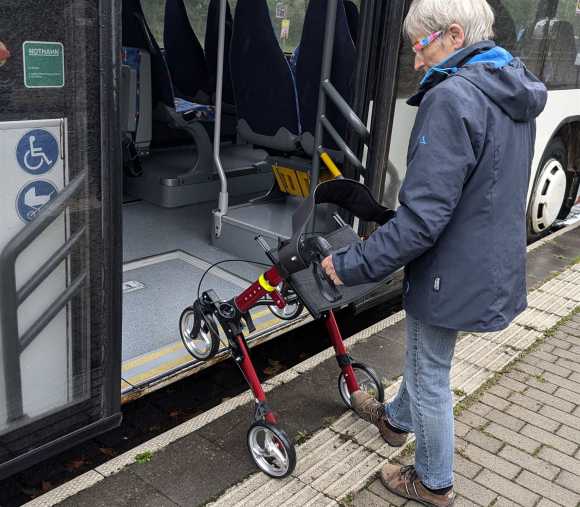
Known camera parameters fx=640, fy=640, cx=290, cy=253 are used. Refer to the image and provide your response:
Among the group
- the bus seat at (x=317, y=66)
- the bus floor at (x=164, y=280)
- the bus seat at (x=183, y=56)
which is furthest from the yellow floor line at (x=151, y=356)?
the bus seat at (x=183, y=56)

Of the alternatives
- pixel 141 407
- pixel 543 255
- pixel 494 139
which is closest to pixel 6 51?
pixel 494 139

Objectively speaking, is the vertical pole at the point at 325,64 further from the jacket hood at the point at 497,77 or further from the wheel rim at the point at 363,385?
the jacket hood at the point at 497,77

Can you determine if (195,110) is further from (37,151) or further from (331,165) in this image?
(37,151)

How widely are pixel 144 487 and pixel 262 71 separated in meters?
2.82

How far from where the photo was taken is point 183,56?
5.82m

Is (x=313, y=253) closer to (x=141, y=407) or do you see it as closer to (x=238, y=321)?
(x=238, y=321)

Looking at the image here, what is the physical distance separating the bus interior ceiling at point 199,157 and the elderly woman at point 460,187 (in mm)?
1234

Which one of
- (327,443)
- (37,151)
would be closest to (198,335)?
(327,443)

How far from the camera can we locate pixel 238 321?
243 cm

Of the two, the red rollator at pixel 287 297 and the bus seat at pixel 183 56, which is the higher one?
the bus seat at pixel 183 56

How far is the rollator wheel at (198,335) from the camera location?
2670 millimetres

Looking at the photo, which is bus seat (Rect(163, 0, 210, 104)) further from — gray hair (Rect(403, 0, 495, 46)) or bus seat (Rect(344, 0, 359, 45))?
gray hair (Rect(403, 0, 495, 46))

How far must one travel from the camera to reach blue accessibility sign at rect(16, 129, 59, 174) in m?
1.83

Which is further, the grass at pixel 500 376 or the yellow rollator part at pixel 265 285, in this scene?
the grass at pixel 500 376
